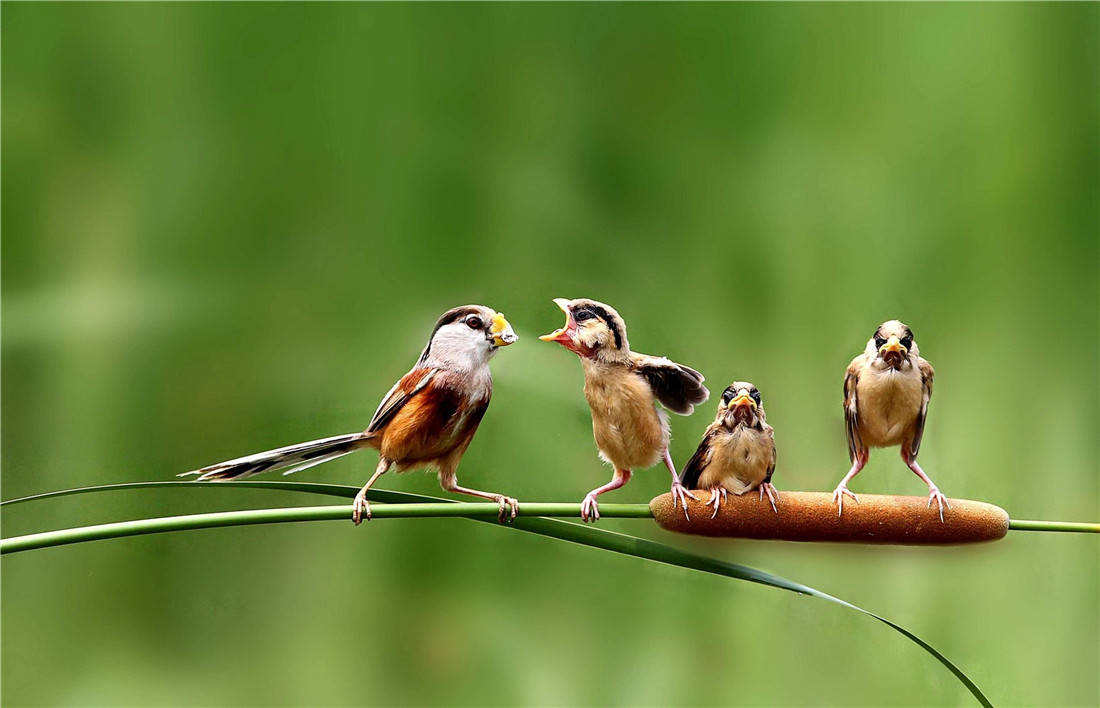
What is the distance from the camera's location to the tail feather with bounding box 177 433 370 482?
865 mm

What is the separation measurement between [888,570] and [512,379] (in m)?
0.64

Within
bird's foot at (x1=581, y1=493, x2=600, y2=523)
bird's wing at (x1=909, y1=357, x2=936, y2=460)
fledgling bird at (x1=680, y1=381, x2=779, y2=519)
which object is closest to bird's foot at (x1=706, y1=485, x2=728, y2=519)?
fledgling bird at (x1=680, y1=381, x2=779, y2=519)

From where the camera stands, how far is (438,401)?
3.01ft

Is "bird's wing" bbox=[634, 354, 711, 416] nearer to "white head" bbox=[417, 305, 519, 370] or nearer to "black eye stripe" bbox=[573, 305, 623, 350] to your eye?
"black eye stripe" bbox=[573, 305, 623, 350]

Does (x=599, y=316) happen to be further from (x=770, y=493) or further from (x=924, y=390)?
(x=924, y=390)

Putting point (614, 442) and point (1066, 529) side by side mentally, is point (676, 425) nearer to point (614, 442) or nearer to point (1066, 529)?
point (614, 442)

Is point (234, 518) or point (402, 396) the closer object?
point (234, 518)

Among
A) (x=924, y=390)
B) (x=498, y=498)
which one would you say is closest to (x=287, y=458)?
(x=498, y=498)

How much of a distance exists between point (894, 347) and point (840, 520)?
172 mm

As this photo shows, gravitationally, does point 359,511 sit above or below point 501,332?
below

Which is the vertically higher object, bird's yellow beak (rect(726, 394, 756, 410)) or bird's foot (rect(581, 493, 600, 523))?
bird's yellow beak (rect(726, 394, 756, 410))

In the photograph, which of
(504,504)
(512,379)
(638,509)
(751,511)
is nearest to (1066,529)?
(751,511)

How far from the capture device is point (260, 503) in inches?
50.5

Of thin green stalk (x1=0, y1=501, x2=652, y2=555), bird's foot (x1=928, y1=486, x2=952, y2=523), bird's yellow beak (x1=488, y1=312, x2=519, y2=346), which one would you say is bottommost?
thin green stalk (x1=0, y1=501, x2=652, y2=555)
